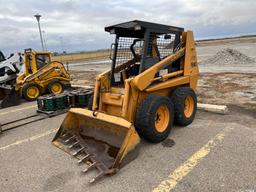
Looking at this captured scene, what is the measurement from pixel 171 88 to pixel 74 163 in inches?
99.0

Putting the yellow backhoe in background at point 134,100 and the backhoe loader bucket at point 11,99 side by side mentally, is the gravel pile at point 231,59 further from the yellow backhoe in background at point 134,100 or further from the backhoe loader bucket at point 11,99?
the backhoe loader bucket at point 11,99

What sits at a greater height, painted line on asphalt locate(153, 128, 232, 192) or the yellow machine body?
the yellow machine body

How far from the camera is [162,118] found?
14.4 ft

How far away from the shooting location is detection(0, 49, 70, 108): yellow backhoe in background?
29.8 feet

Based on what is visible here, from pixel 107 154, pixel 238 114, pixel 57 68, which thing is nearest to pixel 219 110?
pixel 238 114

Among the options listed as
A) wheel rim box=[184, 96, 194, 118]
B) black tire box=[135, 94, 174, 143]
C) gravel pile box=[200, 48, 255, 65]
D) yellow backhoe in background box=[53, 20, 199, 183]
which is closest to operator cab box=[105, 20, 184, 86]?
yellow backhoe in background box=[53, 20, 199, 183]

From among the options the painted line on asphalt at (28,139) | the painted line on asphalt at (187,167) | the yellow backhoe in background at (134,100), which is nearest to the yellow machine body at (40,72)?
the painted line on asphalt at (28,139)

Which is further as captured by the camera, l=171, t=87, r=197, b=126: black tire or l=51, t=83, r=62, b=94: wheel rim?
l=51, t=83, r=62, b=94: wheel rim

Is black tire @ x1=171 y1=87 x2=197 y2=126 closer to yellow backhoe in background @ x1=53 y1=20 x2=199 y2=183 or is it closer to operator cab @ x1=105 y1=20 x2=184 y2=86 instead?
yellow backhoe in background @ x1=53 y1=20 x2=199 y2=183

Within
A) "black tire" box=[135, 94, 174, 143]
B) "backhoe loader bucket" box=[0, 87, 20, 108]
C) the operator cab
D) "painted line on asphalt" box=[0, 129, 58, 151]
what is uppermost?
the operator cab

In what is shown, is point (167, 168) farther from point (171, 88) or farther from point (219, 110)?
point (219, 110)

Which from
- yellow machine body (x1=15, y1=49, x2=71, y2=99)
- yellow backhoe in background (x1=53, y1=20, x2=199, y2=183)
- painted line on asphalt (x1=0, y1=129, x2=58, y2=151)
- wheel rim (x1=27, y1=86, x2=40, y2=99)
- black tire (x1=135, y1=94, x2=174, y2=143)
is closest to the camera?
yellow backhoe in background (x1=53, y1=20, x2=199, y2=183)

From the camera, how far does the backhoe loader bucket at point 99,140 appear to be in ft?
11.0

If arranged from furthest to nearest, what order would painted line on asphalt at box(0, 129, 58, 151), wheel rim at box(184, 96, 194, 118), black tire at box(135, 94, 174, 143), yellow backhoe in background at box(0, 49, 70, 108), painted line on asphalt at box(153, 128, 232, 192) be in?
yellow backhoe in background at box(0, 49, 70, 108) → wheel rim at box(184, 96, 194, 118) → painted line on asphalt at box(0, 129, 58, 151) → black tire at box(135, 94, 174, 143) → painted line on asphalt at box(153, 128, 232, 192)
